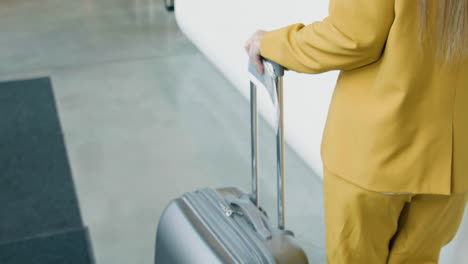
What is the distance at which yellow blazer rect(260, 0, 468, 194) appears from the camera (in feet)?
3.99

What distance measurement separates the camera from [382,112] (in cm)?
129

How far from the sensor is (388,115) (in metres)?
1.29

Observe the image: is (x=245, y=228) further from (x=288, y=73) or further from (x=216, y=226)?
(x=288, y=73)

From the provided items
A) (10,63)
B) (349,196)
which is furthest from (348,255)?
(10,63)

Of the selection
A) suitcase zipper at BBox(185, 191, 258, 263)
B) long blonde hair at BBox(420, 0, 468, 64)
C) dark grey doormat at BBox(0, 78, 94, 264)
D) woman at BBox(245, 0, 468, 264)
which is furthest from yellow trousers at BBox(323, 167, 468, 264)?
dark grey doormat at BBox(0, 78, 94, 264)

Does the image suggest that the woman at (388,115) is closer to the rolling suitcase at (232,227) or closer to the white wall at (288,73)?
the rolling suitcase at (232,227)

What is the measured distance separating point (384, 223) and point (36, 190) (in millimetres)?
1787

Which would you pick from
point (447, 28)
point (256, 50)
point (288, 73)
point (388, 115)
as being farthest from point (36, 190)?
point (447, 28)

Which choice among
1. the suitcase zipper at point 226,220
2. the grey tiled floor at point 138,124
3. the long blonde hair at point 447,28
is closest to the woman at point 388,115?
the long blonde hair at point 447,28

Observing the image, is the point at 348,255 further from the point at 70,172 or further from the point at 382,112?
the point at 70,172

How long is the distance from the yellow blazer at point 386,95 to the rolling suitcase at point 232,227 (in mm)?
149

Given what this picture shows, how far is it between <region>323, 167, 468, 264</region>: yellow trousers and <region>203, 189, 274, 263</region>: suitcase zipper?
0.58 feet

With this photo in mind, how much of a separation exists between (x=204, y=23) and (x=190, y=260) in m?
2.39

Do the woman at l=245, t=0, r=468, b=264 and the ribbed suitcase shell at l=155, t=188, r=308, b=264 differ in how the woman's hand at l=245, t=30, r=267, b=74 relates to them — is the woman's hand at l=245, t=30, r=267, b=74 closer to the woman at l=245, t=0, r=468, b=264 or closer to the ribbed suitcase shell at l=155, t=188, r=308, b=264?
the woman at l=245, t=0, r=468, b=264
